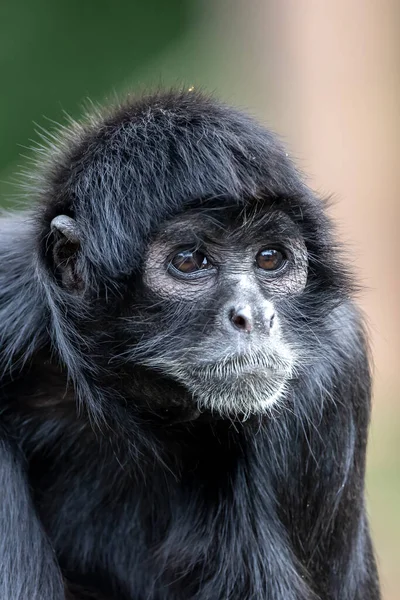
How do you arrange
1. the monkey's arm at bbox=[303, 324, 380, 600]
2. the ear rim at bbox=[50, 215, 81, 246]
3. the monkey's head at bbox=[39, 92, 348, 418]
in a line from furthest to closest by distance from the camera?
1. the monkey's arm at bbox=[303, 324, 380, 600]
2. the ear rim at bbox=[50, 215, 81, 246]
3. the monkey's head at bbox=[39, 92, 348, 418]

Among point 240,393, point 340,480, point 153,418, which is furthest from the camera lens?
point 340,480

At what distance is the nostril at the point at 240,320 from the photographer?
4.27 metres

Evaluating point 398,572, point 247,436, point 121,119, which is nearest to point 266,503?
point 247,436

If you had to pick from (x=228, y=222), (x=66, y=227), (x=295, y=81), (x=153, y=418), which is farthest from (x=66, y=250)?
(x=295, y=81)

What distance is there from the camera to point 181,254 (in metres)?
4.42

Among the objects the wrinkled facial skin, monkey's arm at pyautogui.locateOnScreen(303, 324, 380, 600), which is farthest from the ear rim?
monkey's arm at pyautogui.locateOnScreen(303, 324, 380, 600)

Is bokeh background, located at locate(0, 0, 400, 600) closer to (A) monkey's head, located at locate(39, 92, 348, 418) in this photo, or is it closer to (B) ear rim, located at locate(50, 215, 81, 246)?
(A) monkey's head, located at locate(39, 92, 348, 418)

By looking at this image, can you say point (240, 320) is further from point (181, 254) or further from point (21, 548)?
point (21, 548)

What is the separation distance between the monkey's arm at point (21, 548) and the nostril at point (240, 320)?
50.3 inches

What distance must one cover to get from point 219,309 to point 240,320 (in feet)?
0.43

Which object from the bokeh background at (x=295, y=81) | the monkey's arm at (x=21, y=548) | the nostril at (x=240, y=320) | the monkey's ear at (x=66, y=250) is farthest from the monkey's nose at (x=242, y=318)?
the bokeh background at (x=295, y=81)

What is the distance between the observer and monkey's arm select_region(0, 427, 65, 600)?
455 centimetres

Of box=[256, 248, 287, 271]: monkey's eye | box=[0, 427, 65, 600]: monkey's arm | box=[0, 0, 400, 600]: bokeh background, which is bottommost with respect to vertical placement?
box=[0, 427, 65, 600]: monkey's arm

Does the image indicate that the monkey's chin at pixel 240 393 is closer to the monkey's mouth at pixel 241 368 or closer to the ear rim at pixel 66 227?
the monkey's mouth at pixel 241 368
